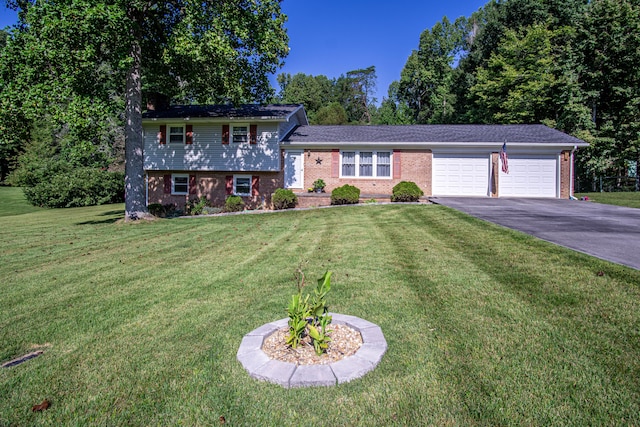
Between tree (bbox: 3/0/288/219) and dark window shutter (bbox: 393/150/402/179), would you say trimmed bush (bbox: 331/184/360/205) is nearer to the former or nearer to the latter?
dark window shutter (bbox: 393/150/402/179)

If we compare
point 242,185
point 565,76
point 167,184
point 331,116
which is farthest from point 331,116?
point 167,184

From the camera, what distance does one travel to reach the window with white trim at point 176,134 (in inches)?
782

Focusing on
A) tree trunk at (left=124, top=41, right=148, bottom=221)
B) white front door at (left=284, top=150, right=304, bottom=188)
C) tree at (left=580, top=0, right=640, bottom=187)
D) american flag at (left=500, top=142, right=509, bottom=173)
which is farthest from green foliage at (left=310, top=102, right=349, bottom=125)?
tree trunk at (left=124, top=41, right=148, bottom=221)

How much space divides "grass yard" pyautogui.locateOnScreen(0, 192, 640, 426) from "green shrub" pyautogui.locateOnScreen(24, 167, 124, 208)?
64.4ft

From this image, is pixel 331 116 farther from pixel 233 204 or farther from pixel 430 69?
pixel 233 204

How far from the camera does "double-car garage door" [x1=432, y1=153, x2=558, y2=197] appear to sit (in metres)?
18.0

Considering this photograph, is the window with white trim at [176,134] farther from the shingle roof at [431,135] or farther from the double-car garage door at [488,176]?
the double-car garage door at [488,176]

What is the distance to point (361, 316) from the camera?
4195 mm

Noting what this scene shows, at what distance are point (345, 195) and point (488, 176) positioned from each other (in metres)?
7.30

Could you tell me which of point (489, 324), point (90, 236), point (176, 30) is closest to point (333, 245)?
point (489, 324)

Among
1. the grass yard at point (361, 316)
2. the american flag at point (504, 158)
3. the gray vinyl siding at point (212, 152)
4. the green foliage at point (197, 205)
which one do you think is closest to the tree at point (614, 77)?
the american flag at point (504, 158)

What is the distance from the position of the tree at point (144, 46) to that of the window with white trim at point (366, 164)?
5.09m

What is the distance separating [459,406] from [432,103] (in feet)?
145

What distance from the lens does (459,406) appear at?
2.59 m
